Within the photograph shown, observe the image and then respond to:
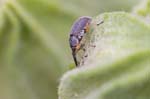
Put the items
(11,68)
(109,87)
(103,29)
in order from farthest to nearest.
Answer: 1. (11,68)
2. (103,29)
3. (109,87)

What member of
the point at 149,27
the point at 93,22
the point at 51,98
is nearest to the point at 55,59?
the point at 51,98

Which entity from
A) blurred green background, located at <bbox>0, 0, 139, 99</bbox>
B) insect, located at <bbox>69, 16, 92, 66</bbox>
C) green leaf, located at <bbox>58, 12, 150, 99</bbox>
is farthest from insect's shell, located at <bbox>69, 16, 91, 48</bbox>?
blurred green background, located at <bbox>0, 0, 139, 99</bbox>

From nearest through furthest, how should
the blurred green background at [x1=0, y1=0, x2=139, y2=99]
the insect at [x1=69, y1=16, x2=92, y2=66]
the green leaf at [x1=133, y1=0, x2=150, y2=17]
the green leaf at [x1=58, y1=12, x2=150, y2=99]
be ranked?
the green leaf at [x1=58, y1=12, x2=150, y2=99], the insect at [x1=69, y1=16, x2=92, y2=66], the green leaf at [x1=133, y1=0, x2=150, y2=17], the blurred green background at [x1=0, y1=0, x2=139, y2=99]

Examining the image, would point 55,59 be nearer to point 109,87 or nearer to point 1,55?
point 1,55

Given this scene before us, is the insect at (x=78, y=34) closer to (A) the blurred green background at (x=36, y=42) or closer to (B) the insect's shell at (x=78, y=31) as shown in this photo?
(B) the insect's shell at (x=78, y=31)

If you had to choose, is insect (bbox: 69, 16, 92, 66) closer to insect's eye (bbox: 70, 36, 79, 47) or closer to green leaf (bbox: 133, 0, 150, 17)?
insect's eye (bbox: 70, 36, 79, 47)
